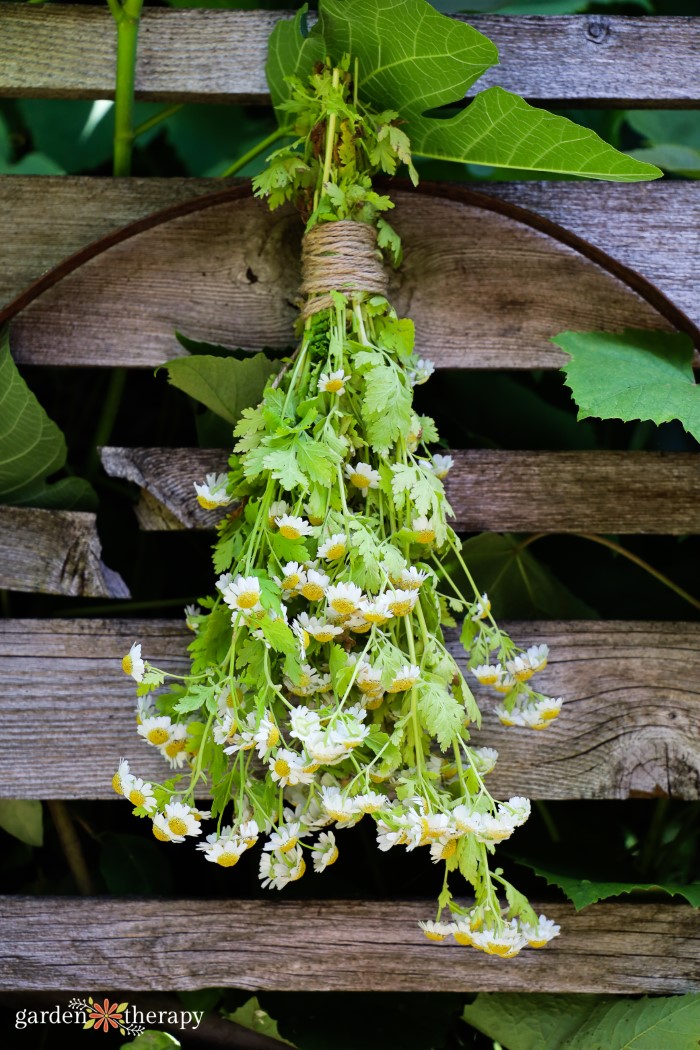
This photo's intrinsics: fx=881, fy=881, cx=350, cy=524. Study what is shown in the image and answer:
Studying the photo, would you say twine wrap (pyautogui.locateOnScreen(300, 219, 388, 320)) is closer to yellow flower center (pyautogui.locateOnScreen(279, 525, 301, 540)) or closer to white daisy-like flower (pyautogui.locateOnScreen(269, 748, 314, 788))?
yellow flower center (pyautogui.locateOnScreen(279, 525, 301, 540))

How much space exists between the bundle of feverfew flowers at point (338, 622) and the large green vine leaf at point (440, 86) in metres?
0.03

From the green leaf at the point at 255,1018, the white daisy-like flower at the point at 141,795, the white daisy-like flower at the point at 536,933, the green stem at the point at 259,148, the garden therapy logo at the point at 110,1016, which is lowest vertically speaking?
the garden therapy logo at the point at 110,1016

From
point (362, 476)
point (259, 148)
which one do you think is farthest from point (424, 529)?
point (259, 148)

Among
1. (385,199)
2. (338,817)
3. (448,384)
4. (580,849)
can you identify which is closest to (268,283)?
(385,199)

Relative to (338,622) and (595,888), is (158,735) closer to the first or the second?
(338,622)

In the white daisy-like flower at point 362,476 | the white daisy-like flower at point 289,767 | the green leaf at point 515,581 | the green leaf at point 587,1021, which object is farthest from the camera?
Result: the green leaf at point 515,581

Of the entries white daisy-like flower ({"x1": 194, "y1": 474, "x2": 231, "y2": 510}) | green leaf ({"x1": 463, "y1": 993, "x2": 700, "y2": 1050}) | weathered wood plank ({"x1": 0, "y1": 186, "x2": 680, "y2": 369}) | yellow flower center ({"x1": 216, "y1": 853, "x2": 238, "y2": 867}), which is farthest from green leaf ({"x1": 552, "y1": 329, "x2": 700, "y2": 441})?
green leaf ({"x1": 463, "y1": 993, "x2": 700, "y2": 1050})

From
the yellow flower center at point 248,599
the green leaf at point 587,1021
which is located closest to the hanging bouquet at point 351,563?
the yellow flower center at point 248,599

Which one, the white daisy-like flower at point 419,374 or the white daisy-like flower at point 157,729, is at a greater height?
the white daisy-like flower at point 419,374

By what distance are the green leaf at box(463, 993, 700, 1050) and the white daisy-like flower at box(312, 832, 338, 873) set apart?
301 millimetres

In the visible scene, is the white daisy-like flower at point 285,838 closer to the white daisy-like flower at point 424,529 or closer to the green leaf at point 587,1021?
the white daisy-like flower at point 424,529

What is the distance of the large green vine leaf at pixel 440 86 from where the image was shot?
0.67 m

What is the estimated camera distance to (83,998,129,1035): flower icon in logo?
82 cm

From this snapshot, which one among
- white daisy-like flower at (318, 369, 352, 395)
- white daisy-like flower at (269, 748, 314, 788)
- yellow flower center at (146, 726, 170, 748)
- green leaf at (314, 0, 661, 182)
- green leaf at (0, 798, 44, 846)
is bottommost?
green leaf at (0, 798, 44, 846)
